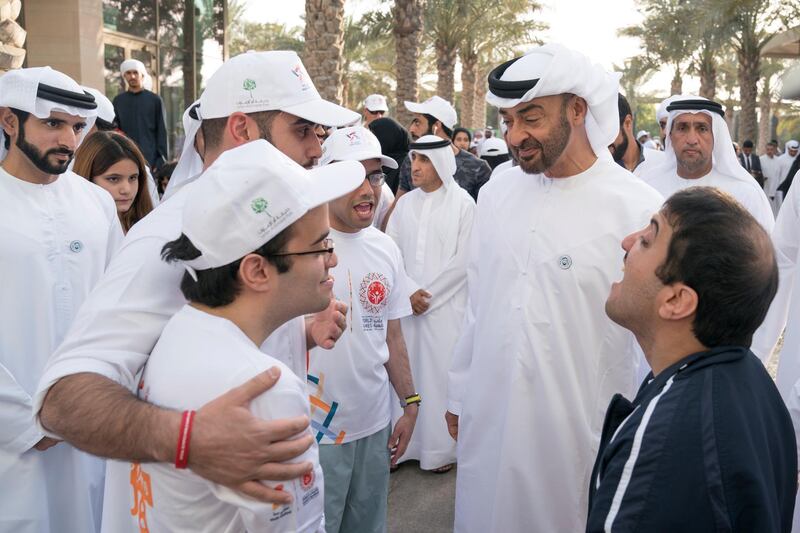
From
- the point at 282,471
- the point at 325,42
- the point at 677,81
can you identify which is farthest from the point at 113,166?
the point at 677,81

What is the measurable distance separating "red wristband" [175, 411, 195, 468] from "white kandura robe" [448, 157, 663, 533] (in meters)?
1.63

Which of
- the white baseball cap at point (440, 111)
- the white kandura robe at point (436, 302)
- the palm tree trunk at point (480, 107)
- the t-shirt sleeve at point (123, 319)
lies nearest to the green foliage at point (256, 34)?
the palm tree trunk at point (480, 107)

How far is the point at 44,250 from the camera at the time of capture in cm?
313

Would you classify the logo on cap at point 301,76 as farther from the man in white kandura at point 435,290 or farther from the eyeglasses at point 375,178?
the man in white kandura at point 435,290

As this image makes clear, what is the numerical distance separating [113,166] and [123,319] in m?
2.68

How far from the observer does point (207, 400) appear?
152cm

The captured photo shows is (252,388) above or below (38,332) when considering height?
above

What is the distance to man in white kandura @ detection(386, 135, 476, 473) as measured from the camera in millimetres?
5246

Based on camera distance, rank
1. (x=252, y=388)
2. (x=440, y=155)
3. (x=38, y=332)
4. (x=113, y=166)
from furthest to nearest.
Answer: (x=440, y=155)
(x=113, y=166)
(x=38, y=332)
(x=252, y=388)

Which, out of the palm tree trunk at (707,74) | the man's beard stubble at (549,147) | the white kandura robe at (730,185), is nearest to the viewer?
the man's beard stubble at (549,147)

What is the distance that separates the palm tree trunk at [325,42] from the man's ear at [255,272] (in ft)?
31.1

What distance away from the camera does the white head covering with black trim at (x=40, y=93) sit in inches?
131

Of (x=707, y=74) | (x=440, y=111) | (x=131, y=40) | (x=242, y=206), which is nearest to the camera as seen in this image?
(x=242, y=206)

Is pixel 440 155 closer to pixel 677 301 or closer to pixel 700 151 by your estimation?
pixel 700 151
